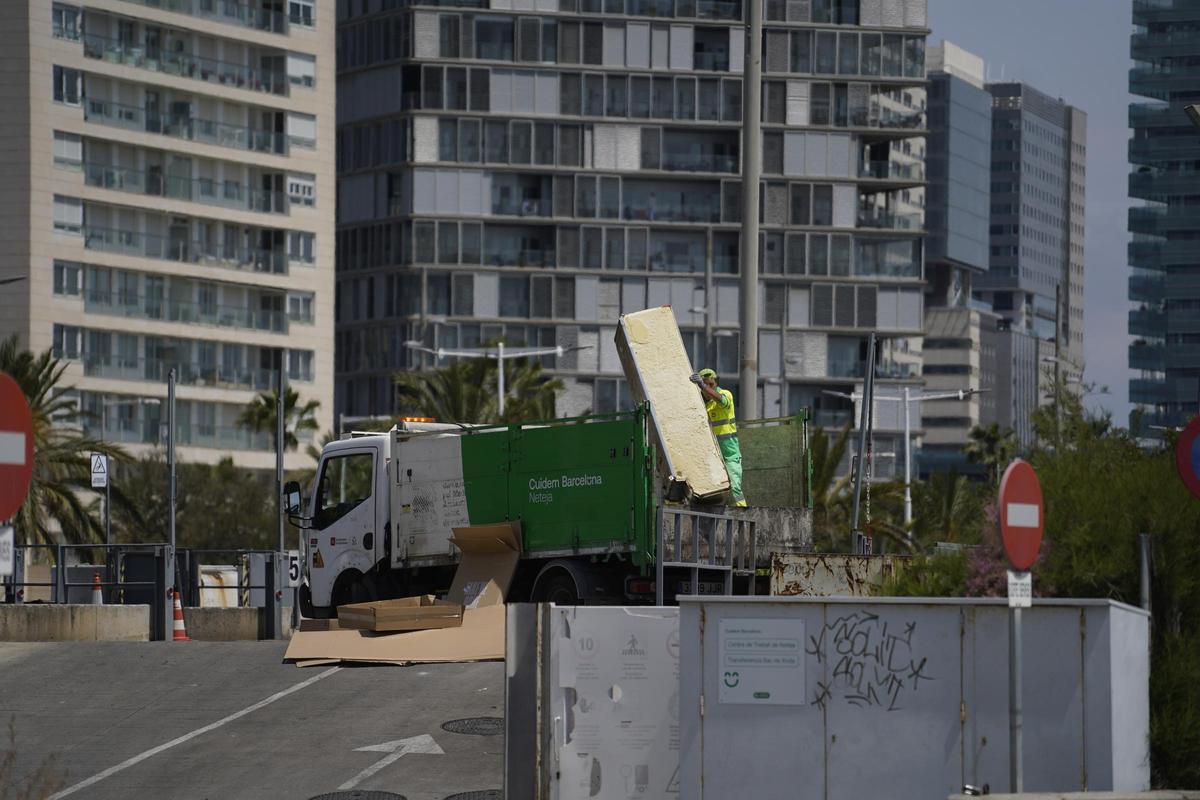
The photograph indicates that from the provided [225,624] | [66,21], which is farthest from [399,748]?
[66,21]

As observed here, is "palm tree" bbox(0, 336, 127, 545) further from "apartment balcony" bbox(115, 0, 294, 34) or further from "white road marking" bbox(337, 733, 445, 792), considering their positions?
"white road marking" bbox(337, 733, 445, 792)

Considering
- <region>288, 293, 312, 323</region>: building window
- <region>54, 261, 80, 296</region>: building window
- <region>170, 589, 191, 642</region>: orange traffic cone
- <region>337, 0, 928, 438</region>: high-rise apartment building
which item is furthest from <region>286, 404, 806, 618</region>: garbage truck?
<region>337, 0, 928, 438</region>: high-rise apartment building

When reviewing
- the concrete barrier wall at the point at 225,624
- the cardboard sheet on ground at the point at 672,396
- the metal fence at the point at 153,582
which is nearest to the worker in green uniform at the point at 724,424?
the cardboard sheet on ground at the point at 672,396

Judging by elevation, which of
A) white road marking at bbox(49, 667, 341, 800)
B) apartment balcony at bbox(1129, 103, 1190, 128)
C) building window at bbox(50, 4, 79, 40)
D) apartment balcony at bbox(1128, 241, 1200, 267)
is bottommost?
white road marking at bbox(49, 667, 341, 800)

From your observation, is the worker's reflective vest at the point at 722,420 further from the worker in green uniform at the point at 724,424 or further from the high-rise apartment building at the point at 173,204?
the high-rise apartment building at the point at 173,204

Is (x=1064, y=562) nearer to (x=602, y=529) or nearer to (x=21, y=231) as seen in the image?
(x=602, y=529)

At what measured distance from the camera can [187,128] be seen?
298 feet

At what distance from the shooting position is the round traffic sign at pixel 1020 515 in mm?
11430

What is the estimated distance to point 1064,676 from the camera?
12633mm

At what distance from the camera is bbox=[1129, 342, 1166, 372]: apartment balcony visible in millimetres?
173625

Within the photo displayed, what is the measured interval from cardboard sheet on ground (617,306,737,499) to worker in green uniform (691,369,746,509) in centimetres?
13

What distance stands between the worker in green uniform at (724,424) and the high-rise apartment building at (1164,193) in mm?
156685

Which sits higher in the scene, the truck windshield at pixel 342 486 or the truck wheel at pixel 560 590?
the truck windshield at pixel 342 486

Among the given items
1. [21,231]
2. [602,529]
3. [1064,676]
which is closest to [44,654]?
[602,529]
